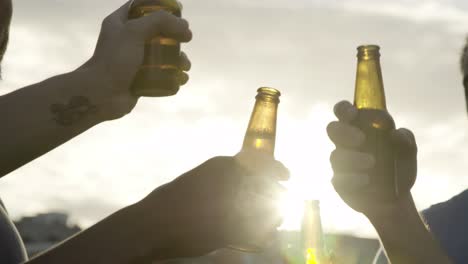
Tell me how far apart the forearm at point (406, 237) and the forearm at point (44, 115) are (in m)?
1.39

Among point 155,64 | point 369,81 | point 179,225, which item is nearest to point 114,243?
point 179,225

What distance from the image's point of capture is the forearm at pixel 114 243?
1667 millimetres

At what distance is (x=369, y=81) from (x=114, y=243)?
6.95 ft

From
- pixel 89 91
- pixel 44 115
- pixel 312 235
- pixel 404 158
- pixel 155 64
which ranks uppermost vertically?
pixel 155 64

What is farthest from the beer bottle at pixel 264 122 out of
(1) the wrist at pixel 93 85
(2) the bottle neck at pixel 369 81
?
(1) the wrist at pixel 93 85

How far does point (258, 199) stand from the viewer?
213 cm

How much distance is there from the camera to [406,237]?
9.71ft

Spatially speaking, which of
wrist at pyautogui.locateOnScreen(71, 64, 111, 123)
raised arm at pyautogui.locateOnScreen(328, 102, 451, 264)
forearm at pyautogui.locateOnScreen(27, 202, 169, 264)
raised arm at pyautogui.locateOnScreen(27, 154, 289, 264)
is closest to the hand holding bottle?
raised arm at pyautogui.locateOnScreen(328, 102, 451, 264)

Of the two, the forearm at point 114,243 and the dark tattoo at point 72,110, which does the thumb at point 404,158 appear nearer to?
the dark tattoo at point 72,110

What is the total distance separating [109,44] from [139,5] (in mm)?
311

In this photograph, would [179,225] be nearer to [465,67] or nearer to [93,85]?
[93,85]

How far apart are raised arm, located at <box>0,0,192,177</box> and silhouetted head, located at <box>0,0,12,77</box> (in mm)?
443

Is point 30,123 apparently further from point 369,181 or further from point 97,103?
point 369,181

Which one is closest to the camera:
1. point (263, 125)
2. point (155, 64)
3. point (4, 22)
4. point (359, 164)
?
point (359, 164)
